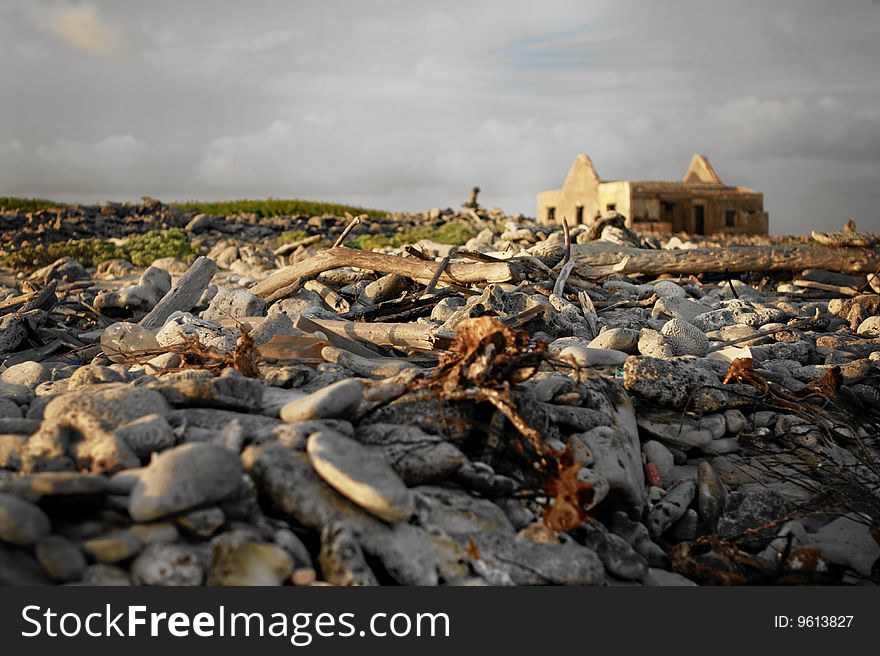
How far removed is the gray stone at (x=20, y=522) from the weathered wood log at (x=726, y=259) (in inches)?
273

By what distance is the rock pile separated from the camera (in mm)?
2637

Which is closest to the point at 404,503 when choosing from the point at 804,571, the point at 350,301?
the point at 804,571

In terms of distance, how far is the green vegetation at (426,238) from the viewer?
1695cm

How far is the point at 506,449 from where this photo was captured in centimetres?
343

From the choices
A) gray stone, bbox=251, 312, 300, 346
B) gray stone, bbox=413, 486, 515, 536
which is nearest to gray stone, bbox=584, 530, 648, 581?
gray stone, bbox=413, 486, 515, 536

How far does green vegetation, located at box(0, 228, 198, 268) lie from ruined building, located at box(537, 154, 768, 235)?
1293cm

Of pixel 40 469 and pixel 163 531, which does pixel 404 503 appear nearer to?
pixel 163 531

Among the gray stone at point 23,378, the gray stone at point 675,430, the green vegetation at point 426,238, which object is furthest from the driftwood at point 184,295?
the green vegetation at point 426,238

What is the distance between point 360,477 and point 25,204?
29.7m

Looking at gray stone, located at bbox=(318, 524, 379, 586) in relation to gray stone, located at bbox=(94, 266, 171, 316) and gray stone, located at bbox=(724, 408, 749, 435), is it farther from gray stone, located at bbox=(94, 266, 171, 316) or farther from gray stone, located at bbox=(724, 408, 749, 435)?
gray stone, located at bbox=(94, 266, 171, 316)

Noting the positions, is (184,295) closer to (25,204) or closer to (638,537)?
(638,537)

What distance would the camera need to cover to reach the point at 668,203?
86.7ft

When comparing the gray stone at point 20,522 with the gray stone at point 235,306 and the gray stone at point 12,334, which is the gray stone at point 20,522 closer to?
the gray stone at point 235,306

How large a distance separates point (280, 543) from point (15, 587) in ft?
2.68
